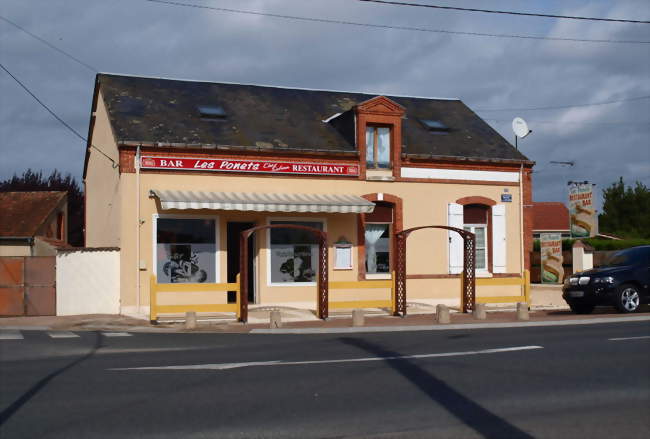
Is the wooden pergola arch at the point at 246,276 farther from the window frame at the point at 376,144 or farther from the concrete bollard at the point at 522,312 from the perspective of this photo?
the concrete bollard at the point at 522,312

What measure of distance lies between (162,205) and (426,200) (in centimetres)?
808

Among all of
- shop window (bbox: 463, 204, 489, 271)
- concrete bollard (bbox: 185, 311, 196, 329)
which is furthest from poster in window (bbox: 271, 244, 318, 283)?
shop window (bbox: 463, 204, 489, 271)

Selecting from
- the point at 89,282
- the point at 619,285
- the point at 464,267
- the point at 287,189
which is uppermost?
the point at 287,189

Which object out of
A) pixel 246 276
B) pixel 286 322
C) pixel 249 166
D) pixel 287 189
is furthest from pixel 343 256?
pixel 246 276

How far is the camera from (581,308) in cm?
1962

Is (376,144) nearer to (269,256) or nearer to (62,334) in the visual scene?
(269,256)

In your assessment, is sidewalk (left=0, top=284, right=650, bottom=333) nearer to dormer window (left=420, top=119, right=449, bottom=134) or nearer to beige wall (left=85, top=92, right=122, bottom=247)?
beige wall (left=85, top=92, right=122, bottom=247)

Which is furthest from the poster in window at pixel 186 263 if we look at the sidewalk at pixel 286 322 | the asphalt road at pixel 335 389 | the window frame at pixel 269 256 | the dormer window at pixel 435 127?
the dormer window at pixel 435 127

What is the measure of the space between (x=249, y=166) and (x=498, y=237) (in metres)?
8.09

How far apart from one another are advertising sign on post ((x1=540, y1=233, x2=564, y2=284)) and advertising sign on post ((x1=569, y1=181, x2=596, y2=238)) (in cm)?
71

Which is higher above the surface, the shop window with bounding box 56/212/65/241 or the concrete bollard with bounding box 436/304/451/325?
the shop window with bounding box 56/212/65/241

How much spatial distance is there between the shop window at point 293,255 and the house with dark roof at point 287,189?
3 cm

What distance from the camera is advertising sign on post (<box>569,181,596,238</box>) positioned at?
26109 mm

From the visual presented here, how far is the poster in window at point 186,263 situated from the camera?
20.2m
